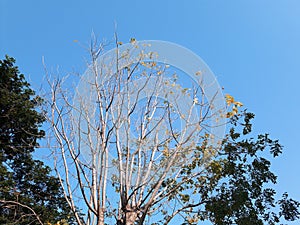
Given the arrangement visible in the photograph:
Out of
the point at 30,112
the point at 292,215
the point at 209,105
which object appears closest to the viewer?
the point at 292,215

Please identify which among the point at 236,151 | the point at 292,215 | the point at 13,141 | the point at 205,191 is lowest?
the point at 292,215

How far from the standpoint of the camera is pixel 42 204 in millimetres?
7355

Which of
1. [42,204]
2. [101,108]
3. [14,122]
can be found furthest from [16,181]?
[101,108]

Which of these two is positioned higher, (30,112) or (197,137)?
(30,112)

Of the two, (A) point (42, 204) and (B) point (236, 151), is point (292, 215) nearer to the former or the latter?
(B) point (236, 151)

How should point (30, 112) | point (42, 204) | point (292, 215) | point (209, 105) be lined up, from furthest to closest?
point (30, 112)
point (42, 204)
point (209, 105)
point (292, 215)

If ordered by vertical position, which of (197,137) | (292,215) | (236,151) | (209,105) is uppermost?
(209,105)

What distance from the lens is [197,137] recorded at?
5.66 m

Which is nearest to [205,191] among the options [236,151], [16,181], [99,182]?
[236,151]

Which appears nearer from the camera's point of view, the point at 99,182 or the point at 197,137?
the point at 99,182

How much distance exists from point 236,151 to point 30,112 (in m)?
4.92

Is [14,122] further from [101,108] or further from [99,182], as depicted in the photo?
[99,182]

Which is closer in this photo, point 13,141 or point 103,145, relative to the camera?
point 103,145

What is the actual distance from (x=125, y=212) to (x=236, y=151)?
1.75 m
